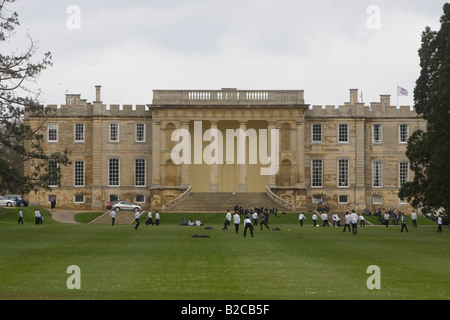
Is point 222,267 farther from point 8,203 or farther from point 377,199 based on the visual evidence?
point 377,199

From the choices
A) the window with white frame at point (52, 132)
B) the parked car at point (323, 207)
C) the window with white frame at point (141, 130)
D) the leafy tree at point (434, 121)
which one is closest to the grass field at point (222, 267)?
the leafy tree at point (434, 121)

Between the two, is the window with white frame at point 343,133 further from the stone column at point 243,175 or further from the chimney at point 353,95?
the stone column at point 243,175

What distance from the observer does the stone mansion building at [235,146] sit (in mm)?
88125

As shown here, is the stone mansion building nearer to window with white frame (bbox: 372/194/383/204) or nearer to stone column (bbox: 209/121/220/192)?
window with white frame (bbox: 372/194/383/204)

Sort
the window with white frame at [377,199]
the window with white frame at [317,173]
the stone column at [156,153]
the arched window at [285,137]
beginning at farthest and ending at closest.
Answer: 1. the window with white frame at [317,173]
2. the window with white frame at [377,199]
3. the arched window at [285,137]
4. the stone column at [156,153]

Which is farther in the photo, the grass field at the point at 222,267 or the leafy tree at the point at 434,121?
the leafy tree at the point at 434,121

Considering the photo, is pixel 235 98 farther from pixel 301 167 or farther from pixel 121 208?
pixel 121 208

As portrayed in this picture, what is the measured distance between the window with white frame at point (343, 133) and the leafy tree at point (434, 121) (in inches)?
1182

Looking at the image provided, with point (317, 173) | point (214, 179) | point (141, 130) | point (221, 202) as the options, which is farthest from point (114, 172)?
point (317, 173)

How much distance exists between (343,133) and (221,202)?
53.5ft

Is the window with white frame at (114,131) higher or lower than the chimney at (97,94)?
lower

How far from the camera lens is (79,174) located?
90188 mm

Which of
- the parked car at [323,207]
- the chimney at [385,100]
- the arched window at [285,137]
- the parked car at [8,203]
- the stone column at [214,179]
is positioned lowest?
the parked car at [323,207]

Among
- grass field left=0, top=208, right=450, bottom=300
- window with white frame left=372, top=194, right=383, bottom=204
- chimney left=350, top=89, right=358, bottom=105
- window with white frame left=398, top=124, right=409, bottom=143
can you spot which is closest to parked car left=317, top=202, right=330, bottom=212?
window with white frame left=372, top=194, right=383, bottom=204
